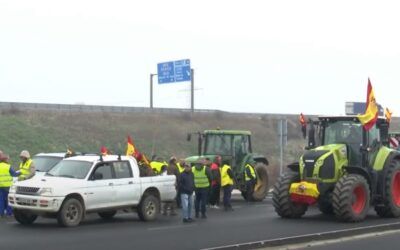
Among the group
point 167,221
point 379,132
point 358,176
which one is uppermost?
point 379,132

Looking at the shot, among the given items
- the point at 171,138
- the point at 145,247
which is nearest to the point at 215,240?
the point at 145,247

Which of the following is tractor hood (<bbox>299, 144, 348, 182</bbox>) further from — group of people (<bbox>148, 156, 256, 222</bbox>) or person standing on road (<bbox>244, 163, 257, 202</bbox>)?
person standing on road (<bbox>244, 163, 257, 202</bbox>)

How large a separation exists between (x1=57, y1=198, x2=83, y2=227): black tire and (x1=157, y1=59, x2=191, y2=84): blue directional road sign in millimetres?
37296

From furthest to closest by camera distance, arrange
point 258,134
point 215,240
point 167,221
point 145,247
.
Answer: point 258,134, point 167,221, point 215,240, point 145,247

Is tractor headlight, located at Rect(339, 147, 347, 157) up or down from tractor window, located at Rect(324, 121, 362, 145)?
down

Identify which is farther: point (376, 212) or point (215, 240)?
point (376, 212)

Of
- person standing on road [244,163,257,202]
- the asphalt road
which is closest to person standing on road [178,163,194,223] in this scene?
the asphalt road

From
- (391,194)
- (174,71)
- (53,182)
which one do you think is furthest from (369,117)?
(174,71)

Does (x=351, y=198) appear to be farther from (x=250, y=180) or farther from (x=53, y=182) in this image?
(x=250, y=180)

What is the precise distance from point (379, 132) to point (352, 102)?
55967 mm

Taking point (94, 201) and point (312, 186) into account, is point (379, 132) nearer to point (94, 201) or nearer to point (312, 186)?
point (312, 186)

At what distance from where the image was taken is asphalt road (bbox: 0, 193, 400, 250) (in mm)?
13219

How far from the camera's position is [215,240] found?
13.7m

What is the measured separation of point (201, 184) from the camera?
18500 millimetres
